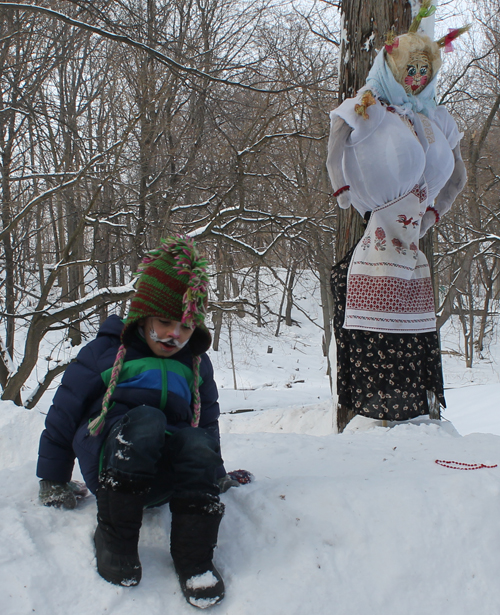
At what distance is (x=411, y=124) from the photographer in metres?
2.55

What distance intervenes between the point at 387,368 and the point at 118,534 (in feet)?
5.76

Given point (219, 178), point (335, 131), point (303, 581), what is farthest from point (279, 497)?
point (219, 178)

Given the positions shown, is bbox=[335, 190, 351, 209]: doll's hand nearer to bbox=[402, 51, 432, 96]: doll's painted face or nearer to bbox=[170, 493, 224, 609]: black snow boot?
bbox=[402, 51, 432, 96]: doll's painted face

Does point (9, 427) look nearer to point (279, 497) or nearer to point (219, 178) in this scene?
point (279, 497)

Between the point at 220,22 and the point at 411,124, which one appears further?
the point at 220,22

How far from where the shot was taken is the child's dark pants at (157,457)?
141 centimetres

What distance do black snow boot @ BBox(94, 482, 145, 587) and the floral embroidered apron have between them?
164cm

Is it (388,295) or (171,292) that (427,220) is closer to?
(388,295)

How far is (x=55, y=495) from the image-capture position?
1.61 meters

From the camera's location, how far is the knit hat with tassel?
1608mm

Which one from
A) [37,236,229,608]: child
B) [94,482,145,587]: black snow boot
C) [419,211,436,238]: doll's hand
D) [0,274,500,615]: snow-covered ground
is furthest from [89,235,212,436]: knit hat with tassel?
[419,211,436,238]: doll's hand

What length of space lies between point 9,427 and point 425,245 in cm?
292

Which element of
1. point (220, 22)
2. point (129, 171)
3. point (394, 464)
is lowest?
point (394, 464)

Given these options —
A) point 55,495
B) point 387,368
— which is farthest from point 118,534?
point 387,368
